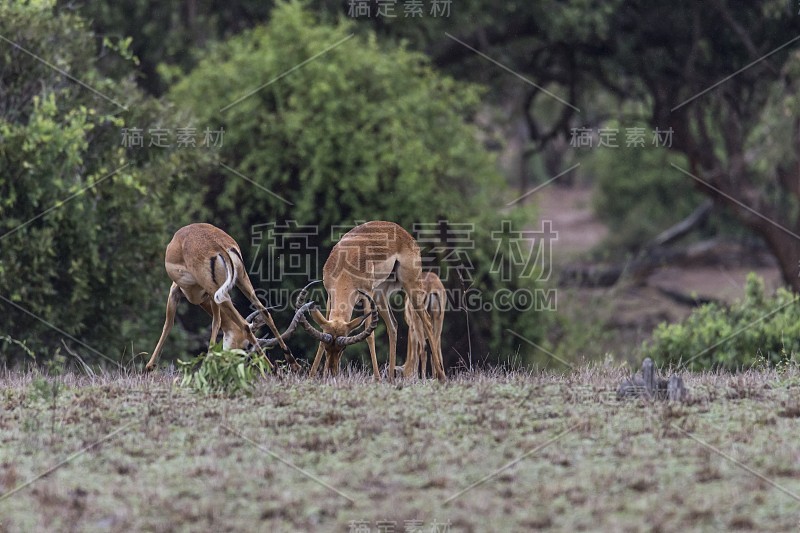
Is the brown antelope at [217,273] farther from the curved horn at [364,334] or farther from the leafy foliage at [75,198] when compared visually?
the leafy foliage at [75,198]

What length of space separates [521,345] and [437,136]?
3.21 metres

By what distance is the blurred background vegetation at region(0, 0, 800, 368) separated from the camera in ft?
43.1

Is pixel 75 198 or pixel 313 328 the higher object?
pixel 75 198

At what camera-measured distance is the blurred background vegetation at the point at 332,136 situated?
13.1 m

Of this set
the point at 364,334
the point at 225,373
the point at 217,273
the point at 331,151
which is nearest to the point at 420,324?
the point at 364,334

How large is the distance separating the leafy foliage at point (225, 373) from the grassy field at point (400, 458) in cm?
15

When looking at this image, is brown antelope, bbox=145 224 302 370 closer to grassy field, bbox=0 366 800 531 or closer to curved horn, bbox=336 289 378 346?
curved horn, bbox=336 289 378 346

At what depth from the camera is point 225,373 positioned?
845 centimetres

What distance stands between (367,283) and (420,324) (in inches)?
36.0

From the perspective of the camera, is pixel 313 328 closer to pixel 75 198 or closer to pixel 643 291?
pixel 75 198

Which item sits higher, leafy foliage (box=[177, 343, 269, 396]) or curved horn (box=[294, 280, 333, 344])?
curved horn (box=[294, 280, 333, 344])

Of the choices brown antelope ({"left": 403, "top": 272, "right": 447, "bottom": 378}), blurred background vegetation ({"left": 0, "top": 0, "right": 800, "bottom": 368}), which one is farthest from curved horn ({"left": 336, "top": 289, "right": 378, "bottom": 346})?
blurred background vegetation ({"left": 0, "top": 0, "right": 800, "bottom": 368})

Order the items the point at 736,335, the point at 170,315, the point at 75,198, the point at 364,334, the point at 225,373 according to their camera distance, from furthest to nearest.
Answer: the point at 736,335 → the point at 75,198 → the point at 170,315 → the point at 364,334 → the point at 225,373

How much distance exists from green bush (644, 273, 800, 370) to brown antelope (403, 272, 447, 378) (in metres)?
2.98
